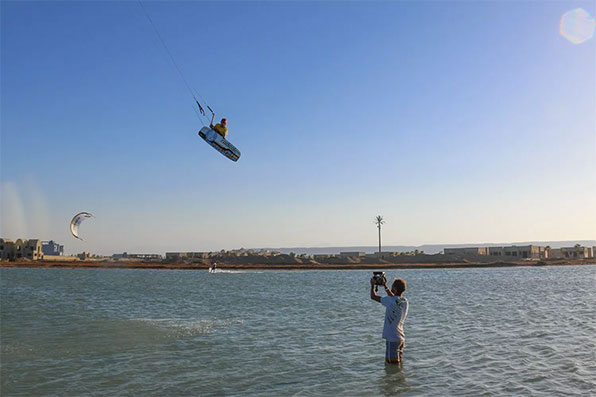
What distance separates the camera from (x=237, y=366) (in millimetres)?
11461

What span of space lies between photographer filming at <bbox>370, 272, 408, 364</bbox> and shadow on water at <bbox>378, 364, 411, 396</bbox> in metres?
0.23

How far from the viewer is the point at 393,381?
9.80 meters

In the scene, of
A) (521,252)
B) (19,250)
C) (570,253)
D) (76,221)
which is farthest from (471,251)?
(19,250)

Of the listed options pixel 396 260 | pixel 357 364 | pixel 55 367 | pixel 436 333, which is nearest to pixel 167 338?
pixel 55 367

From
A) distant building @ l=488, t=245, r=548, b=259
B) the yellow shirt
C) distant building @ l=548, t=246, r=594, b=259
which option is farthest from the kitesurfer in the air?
distant building @ l=548, t=246, r=594, b=259

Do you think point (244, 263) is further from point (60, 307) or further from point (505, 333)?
point (505, 333)

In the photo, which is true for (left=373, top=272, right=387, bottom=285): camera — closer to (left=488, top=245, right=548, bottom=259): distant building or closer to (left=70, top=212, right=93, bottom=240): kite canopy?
(left=70, top=212, right=93, bottom=240): kite canopy

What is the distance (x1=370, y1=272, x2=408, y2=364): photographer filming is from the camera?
9938 millimetres

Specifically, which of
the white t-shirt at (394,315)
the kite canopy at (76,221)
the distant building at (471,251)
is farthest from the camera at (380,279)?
the distant building at (471,251)

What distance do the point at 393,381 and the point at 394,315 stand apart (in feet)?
4.42

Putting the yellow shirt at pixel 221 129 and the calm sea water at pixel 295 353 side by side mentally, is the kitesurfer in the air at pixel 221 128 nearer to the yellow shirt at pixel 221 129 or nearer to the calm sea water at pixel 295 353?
the yellow shirt at pixel 221 129

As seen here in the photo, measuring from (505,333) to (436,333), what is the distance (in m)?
2.38

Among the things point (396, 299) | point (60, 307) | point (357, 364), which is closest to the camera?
point (396, 299)

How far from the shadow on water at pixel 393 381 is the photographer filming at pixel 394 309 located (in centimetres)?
23
